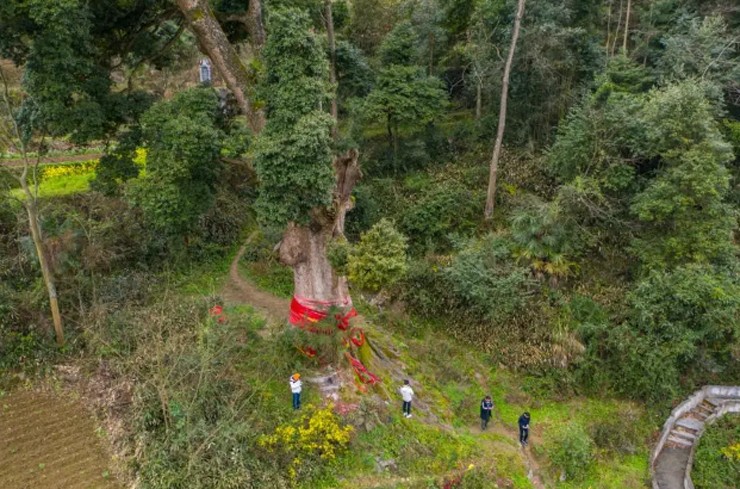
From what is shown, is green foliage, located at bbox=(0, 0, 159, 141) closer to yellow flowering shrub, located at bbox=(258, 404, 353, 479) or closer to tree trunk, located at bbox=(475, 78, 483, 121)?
yellow flowering shrub, located at bbox=(258, 404, 353, 479)

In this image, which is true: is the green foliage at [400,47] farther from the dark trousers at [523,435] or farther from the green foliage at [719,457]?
the green foliage at [719,457]

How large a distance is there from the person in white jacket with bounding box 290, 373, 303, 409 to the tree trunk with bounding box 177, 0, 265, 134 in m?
5.71

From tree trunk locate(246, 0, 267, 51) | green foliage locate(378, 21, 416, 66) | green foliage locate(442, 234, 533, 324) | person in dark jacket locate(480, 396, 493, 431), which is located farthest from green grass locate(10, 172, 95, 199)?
person in dark jacket locate(480, 396, 493, 431)

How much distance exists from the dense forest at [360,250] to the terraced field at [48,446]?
0.60 feet

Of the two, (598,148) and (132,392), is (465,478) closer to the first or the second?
(132,392)

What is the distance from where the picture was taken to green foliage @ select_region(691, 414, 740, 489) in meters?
13.1

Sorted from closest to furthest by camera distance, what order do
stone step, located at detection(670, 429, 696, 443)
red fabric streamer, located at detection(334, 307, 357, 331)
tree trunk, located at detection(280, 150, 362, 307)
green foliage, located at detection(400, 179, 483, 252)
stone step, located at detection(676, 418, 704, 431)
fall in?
1. tree trunk, located at detection(280, 150, 362, 307)
2. red fabric streamer, located at detection(334, 307, 357, 331)
3. stone step, located at detection(670, 429, 696, 443)
4. stone step, located at detection(676, 418, 704, 431)
5. green foliage, located at detection(400, 179, 483, 252)

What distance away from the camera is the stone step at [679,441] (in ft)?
45.4

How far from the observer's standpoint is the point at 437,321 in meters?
16.6

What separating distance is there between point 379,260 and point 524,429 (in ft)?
19.5

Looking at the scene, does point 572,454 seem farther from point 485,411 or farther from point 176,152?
point 176,152

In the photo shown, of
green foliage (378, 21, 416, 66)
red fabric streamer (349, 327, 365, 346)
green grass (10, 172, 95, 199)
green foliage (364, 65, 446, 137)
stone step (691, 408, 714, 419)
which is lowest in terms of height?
stone step (691, 408, 714, 419)

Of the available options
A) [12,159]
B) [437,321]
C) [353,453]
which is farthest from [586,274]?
[12,159]

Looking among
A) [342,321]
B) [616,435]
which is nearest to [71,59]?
[342,321]
